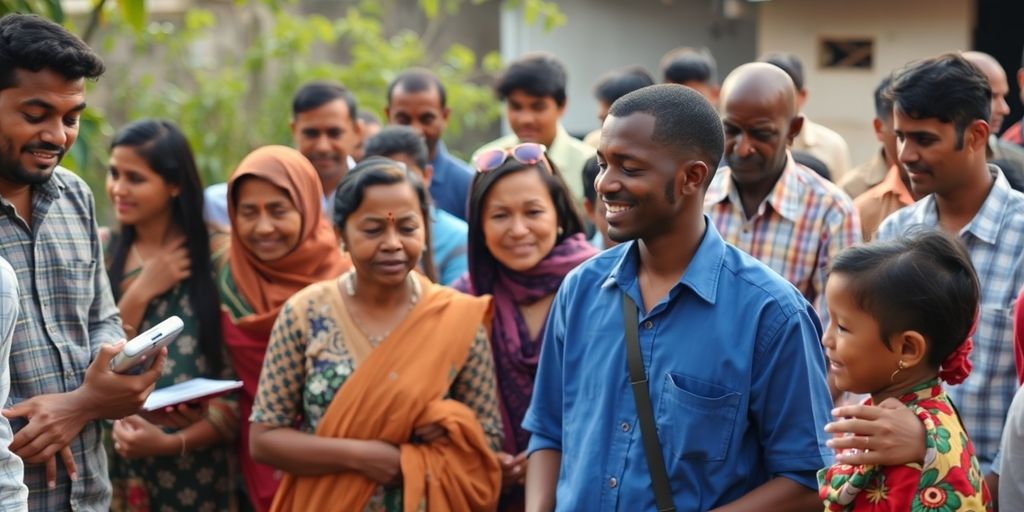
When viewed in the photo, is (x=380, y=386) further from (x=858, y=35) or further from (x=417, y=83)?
(x=858, y=35)

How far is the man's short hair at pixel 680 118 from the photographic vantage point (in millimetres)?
2961

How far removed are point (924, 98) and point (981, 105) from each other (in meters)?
0.20

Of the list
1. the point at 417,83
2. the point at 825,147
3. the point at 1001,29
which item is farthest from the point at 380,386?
the point at 1001,29

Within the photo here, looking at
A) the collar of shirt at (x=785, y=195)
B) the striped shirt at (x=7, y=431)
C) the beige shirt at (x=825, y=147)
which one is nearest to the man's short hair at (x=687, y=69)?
the beige shirt at (x=825, y=147)

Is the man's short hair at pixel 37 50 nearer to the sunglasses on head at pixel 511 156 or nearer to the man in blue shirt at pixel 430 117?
the sunglasses on head at pixel 511 156

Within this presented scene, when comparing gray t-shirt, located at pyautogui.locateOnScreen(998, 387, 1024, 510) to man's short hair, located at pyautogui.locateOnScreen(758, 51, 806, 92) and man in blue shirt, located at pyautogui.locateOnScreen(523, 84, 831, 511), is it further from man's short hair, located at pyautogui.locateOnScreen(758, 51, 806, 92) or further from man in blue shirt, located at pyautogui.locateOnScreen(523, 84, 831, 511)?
man's short hair, located at pyautogui.locateOnScreen(758, 51, 806, 92)

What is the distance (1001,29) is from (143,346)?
8625 millimetres

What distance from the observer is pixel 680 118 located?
297 cm

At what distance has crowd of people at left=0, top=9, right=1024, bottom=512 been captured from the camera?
289cm

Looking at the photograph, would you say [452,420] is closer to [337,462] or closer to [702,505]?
[337,462]

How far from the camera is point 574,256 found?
457 cm

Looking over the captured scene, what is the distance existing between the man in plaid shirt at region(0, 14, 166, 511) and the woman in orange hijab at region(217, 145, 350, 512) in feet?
2.99

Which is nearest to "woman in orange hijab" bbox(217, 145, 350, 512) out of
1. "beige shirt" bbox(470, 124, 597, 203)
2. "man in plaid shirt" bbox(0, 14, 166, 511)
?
"man in plaid shirt" bbox(0, 14, 166, 511)

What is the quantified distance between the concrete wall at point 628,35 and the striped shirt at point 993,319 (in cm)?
788
